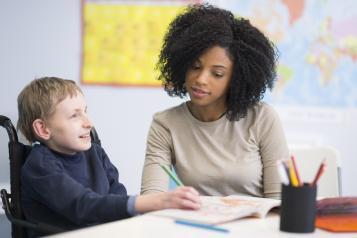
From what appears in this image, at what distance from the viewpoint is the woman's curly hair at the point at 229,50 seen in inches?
77.3

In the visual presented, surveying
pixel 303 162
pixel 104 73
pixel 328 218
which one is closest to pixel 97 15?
pixel 104 73

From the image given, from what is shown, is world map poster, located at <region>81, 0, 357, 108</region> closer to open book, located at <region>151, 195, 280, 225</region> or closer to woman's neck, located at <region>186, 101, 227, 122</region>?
woman's neck, located at <region>186, 101, 227, 122</region>

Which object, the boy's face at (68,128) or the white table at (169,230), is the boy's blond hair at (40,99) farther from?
the white table at (169,230)

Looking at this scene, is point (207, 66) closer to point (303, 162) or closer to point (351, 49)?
point (303, 162)

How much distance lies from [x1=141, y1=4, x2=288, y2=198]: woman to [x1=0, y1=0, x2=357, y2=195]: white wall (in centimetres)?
78

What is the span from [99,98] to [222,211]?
5.17ft

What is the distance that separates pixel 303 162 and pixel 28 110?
103 centimetres

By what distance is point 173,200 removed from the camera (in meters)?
1.36

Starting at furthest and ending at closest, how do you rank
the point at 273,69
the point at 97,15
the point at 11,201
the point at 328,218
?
the point at 97,15 < the point at 273,69 < the point at 11,201 < the point at 328,218

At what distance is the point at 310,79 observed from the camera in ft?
9.50

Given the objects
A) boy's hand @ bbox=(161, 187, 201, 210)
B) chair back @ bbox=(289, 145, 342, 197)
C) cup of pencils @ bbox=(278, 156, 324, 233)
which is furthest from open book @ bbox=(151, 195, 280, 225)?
chair back @ bbox=(289, 145, 342, 197)

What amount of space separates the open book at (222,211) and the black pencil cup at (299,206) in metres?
0.14

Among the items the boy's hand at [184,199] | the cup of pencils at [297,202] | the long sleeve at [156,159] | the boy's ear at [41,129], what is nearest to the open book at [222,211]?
the boy's hand at [184,199]

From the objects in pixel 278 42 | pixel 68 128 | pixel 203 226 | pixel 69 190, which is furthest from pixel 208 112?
pixel 278 42
